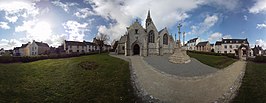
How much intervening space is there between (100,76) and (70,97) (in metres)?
2.95

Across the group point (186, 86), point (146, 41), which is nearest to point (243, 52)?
point (186, 86)

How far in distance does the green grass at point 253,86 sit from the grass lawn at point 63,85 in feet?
19.4

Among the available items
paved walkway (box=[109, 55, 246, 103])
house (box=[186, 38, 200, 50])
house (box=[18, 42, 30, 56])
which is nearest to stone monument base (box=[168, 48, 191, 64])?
paved walkway (box=[109, 55, 246, 103])

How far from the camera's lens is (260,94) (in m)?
8.15

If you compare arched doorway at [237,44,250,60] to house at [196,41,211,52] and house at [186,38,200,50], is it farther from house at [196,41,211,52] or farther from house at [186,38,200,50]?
house at [186,38,200,50]

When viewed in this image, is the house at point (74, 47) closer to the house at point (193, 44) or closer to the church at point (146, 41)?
the church at point (146, 41)

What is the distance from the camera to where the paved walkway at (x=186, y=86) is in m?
8.26

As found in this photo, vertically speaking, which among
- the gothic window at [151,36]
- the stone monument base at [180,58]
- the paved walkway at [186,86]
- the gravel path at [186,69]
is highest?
the gothic window at [151,36]

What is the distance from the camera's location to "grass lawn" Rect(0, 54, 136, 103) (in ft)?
24.0

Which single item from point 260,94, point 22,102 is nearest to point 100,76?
point 22,102

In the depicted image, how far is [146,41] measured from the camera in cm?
2366

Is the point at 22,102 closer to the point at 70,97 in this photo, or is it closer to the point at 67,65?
the point at 70,97

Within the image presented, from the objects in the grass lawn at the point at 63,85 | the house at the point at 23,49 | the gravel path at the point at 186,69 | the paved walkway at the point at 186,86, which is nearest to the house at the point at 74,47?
the house at the point at 23,49

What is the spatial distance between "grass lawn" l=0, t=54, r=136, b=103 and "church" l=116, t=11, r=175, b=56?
12.3 meters
